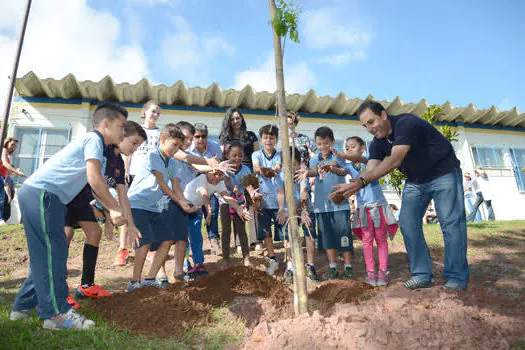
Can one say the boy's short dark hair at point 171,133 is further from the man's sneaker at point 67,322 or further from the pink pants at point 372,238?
→ the pink pants at point 372,238

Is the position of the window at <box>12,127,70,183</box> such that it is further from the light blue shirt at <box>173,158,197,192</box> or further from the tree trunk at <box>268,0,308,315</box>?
the tree trunk at <box>268,0,308,315</box>

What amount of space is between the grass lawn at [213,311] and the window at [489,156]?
6.99 metres

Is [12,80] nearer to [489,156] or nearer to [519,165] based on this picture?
[489,156]

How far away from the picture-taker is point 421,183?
11.5 feet

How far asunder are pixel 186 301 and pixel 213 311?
0.22m

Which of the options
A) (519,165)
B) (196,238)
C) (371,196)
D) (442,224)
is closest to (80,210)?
(196,238)

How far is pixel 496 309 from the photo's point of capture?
96.0 inches

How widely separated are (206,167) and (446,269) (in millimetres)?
2650

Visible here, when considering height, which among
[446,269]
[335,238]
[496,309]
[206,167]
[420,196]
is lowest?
[496,309]

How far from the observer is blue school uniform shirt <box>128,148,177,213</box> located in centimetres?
359

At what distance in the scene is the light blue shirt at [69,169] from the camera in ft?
8.28

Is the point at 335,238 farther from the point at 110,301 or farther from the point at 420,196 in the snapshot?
the point at 110,301

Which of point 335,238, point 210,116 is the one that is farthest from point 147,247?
point 210,116

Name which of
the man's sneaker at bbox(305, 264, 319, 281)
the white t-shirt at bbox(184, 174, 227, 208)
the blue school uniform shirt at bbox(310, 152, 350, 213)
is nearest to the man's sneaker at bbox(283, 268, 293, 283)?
the man's sneaker at bbox(305, 264, 319, 281)
